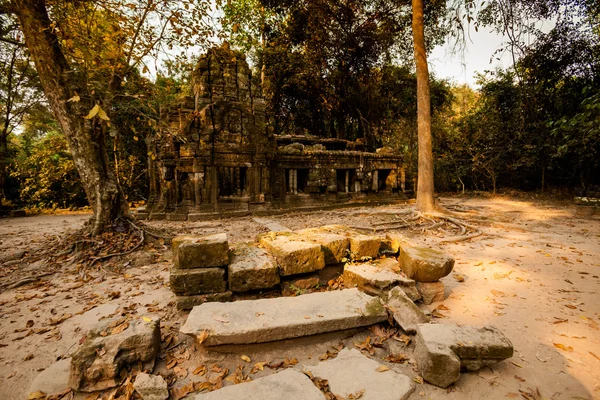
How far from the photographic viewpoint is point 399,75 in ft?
61.5

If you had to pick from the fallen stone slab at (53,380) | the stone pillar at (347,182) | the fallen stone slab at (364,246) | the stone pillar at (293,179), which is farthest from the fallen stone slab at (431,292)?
the stone pillar at (347,182)

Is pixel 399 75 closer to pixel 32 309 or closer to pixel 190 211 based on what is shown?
pixel 190 211

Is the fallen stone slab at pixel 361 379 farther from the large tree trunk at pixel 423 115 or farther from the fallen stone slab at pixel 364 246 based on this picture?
the large tree trunk at pixel 423 115

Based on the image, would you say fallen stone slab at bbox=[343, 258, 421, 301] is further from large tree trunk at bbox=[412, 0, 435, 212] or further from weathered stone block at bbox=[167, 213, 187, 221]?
weathered stone block at bbox=[167, 213, 187, 221]

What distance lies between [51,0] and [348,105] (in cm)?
1636

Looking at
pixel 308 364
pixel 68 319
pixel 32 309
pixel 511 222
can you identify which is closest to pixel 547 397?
pixel 308 364

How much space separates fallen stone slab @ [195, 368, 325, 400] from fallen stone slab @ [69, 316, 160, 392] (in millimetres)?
711

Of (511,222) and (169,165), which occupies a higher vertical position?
(169,165)

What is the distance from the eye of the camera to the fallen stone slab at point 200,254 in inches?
118

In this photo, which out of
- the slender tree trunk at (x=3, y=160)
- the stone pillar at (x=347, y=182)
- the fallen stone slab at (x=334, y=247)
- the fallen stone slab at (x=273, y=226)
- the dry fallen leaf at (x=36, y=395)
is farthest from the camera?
the stone pillar at (x=347, y=182)

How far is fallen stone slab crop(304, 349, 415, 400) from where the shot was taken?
71.3 inches

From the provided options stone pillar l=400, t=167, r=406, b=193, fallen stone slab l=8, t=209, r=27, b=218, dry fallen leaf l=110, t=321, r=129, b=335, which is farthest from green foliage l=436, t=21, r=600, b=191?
fallen stone slab l=8, t=209, r=27, b=218

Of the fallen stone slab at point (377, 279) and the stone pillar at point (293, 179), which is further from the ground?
the stone pillar at point (293, 179)

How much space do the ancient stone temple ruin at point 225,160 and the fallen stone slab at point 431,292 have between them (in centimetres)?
745
